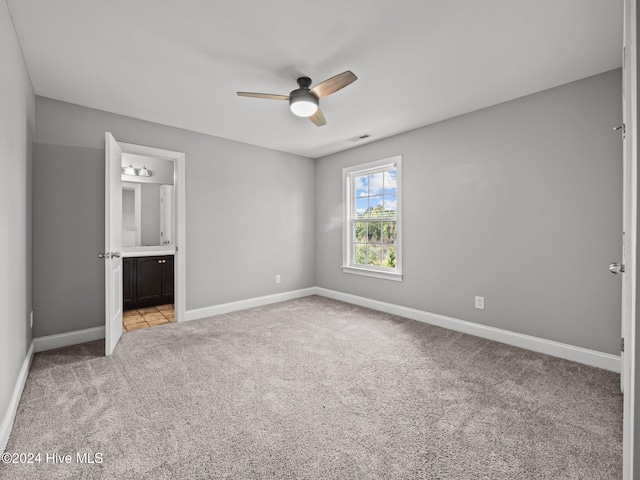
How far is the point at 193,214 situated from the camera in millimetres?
4012

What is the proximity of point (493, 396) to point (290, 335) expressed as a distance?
6.48 feet

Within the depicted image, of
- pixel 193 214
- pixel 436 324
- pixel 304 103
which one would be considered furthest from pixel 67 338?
pixel 436 324

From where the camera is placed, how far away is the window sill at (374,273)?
4.16 m

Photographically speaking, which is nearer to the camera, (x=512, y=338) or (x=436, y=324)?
(x=512, y=338)

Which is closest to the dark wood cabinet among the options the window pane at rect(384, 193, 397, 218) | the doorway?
the doorway

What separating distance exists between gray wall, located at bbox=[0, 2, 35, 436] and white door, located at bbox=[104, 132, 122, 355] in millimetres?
546

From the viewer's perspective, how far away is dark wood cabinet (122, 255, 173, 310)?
452 centimetres

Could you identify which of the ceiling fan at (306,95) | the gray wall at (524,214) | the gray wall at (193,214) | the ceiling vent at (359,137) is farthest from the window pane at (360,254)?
the ceiling fan at (306,95)

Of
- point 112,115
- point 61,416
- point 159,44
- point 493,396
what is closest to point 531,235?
point 493,396

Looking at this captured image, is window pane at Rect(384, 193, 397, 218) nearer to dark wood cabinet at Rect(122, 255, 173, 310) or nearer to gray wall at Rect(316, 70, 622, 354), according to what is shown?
gray wall at Rect(316, 70, 622, 354)

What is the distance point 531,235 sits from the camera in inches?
116

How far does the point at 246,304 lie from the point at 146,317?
134cm

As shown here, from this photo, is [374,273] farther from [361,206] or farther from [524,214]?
[524,214]

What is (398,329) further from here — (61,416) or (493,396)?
(61,416)
